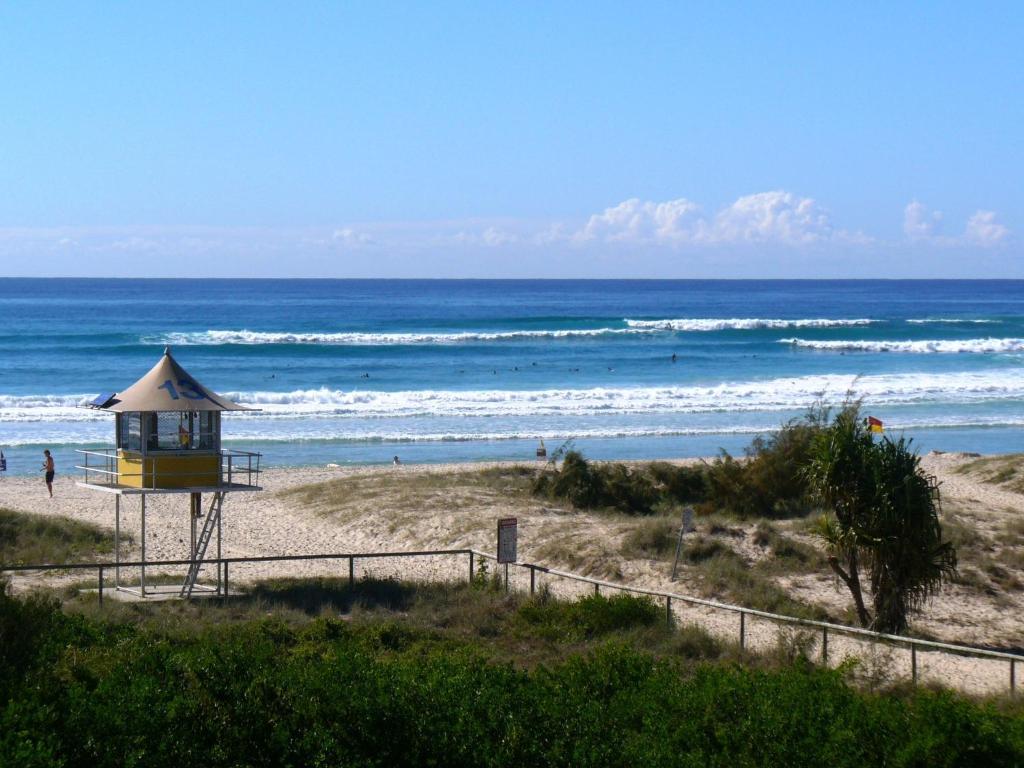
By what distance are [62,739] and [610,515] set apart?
17.5 meters

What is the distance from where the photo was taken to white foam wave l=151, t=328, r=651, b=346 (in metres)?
79.9

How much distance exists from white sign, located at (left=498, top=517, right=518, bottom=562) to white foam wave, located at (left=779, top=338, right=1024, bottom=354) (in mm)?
64026

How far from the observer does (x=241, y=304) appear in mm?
130500

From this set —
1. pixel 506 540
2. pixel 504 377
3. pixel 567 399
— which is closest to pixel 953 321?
pixel 504 377

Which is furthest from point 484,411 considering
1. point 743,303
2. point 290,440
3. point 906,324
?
point 743,303

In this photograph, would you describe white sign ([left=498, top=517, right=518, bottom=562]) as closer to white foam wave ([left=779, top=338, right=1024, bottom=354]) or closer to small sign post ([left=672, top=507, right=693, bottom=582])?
small sign post ([left=672, top=507, right=693, bottom=582])

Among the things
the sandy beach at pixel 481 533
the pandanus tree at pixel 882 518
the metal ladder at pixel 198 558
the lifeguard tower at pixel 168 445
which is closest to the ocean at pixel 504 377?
the sandy beach at pixel 481 533

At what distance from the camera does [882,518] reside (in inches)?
639

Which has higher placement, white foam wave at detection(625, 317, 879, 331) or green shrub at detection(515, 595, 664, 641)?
white foam wave at detection(625, 317, 879, 331)

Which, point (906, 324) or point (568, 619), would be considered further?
point (906, 324)

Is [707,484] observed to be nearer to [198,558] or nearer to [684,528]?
[684,528]

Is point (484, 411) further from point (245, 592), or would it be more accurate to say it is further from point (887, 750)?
point (887, 750)

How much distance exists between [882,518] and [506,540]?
5.35 m

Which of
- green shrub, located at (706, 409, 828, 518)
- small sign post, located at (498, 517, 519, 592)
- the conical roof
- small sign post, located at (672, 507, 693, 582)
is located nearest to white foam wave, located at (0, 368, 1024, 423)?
green shrub, located at (706, 409, 828, 518)
